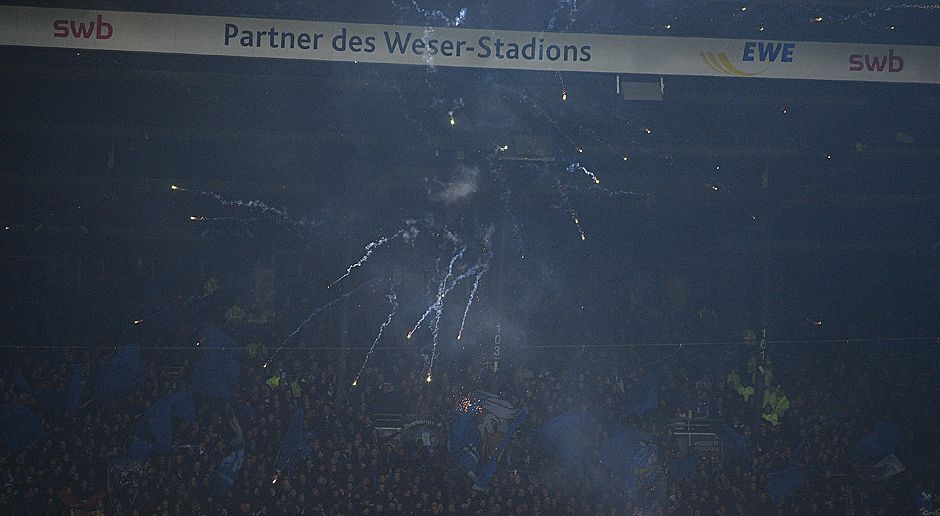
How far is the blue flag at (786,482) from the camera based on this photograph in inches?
638

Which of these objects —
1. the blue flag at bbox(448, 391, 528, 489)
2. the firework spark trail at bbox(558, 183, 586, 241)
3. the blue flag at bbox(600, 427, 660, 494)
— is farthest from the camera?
the firework spark trail at bbox(558, 183, 586, 241)

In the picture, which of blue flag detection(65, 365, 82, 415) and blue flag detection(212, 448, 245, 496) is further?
blue flag detection(65, 365, 82, 415)

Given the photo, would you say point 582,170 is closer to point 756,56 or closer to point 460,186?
point 460,186

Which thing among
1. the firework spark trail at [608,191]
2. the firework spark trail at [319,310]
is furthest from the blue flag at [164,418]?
the firework spark trail at [608,191]

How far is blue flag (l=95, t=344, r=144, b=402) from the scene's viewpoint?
16.4m

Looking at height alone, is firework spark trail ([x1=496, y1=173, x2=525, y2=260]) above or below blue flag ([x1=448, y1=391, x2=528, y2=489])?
above

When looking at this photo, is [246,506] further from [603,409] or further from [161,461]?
[603,409]

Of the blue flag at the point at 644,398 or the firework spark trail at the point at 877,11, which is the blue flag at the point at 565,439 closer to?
the blue flag at the point at 644,398

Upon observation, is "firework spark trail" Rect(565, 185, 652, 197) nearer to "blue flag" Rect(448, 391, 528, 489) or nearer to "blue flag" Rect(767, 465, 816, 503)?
"blue flag" Rect(448, 391, 528, 489)

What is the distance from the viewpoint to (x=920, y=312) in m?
21.3

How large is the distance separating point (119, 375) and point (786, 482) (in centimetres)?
1122

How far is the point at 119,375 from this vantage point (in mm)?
16500

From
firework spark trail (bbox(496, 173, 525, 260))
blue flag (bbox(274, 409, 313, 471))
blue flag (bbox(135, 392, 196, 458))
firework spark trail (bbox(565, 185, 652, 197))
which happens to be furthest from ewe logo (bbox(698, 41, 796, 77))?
blue flag (bbox(135, 392, 196, 458))

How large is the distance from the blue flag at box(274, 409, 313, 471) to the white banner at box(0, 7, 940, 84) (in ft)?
19.1
